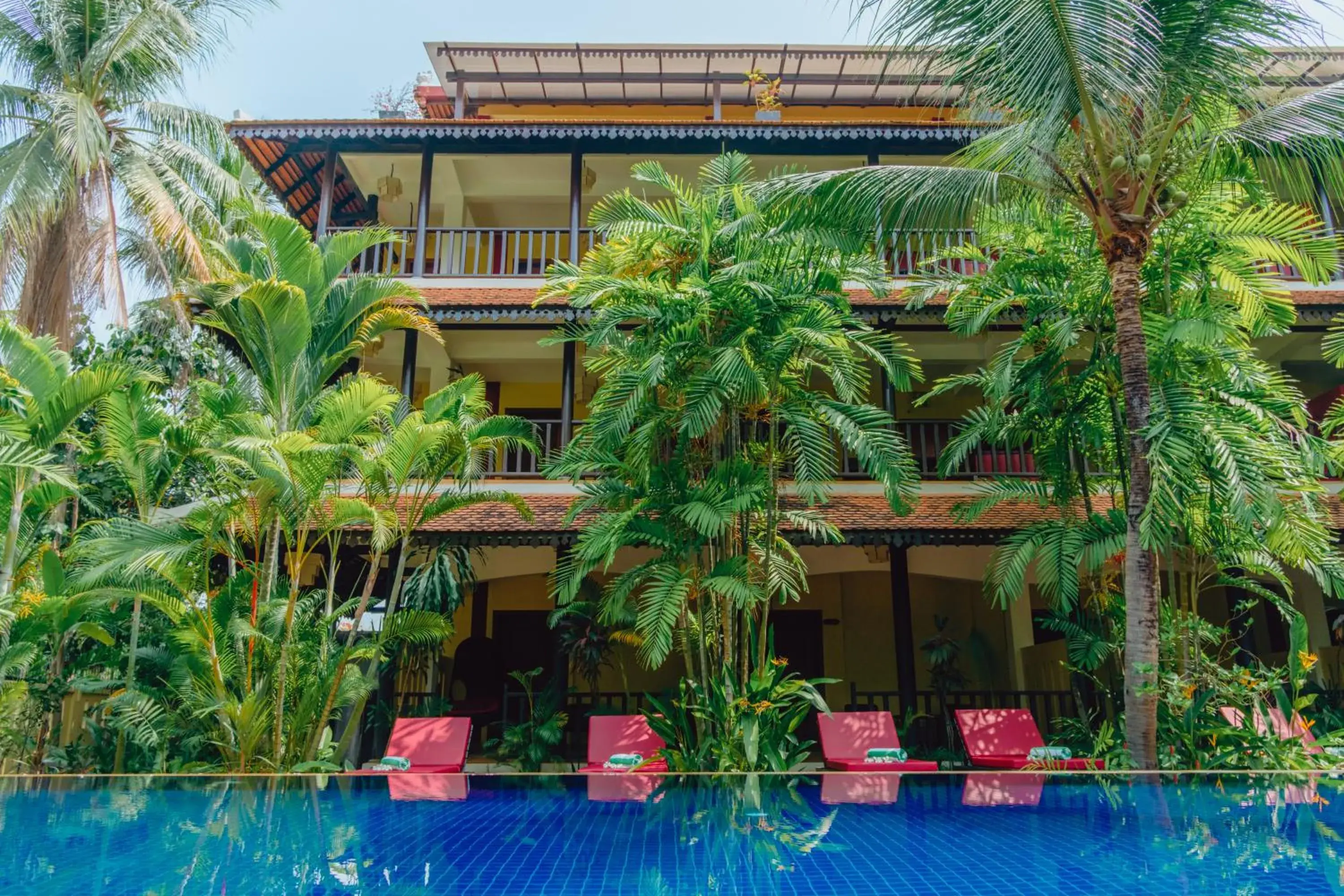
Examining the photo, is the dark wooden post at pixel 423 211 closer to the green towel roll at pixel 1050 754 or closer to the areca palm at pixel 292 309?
the areca palm at pixel 292 309

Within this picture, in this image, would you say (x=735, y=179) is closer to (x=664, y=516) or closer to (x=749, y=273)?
(x=749, y=273)

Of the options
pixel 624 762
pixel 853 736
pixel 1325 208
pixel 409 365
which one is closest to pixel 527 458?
pixel 409 365

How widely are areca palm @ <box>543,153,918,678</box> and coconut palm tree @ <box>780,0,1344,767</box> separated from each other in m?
0.76

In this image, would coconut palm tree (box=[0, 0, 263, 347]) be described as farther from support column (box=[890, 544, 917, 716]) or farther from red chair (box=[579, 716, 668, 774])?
support column (box=[890, 544, 917, 716])

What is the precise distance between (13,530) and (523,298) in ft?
17.4

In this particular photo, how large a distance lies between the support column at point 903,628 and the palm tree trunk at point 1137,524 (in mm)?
2861

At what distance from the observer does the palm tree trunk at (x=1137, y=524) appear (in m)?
6.36

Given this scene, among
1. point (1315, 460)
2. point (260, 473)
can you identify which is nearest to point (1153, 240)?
point (1315, 460)

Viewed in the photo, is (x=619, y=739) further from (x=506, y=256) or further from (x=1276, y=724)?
(x=506, y=256)

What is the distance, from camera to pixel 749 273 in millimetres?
7398

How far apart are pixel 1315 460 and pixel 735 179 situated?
5.08 m

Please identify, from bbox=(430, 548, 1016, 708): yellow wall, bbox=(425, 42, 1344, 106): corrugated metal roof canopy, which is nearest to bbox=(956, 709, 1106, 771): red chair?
bbox=(430, 548, 1016, 708): yellow wall

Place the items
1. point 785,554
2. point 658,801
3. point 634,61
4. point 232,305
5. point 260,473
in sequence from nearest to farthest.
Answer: point 658,801 < point 260,473 < point 232,305 < point 785,554 < point 634,61

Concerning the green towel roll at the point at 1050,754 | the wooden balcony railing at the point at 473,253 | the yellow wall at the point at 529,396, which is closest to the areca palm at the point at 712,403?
the green towel roll at the point at 1050,754
